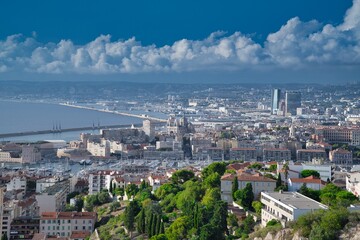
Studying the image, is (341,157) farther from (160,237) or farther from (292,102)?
(292,102)

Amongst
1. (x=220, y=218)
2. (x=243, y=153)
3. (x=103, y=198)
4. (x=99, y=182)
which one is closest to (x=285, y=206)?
(x=220, y=218)

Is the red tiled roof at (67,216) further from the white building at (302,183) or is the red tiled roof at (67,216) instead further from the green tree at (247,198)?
the white building at (302,183)

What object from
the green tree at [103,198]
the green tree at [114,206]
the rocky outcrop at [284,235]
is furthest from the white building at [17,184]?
the rocky outcrop at [284,235]

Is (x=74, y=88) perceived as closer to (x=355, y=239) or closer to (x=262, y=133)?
(x=262, y=133)

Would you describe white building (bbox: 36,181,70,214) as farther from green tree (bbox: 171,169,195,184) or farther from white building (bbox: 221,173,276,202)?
white building (bbox: 221,173,276,202)

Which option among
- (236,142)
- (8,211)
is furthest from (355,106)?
(8,211)

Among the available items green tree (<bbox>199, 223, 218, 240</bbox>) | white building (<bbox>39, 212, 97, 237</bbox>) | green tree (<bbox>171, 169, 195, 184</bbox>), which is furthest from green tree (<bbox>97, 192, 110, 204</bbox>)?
green tree (<bbox>199, 223, 218, 240</bbox>)

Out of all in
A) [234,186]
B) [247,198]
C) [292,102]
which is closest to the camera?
[247,198]

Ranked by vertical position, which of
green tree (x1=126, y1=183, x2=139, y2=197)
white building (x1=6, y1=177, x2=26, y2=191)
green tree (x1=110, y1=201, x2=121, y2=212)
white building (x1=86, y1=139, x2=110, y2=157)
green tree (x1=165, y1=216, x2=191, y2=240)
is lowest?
white building (x1=86, y1=139, x2=110, y2=157)
